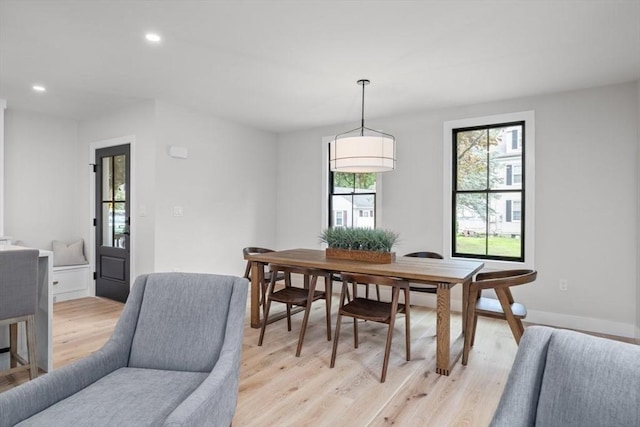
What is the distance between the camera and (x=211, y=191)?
196 inches

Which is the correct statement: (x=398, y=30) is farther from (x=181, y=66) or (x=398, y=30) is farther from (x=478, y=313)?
(x=478, y=313)

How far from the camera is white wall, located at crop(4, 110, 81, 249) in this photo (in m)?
4.73

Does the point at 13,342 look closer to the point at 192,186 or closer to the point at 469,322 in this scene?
the point at 192,186

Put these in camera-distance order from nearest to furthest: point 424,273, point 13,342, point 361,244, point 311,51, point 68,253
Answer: point 13,342, point 424,273, point 311,51, point 361,244, point 68,253

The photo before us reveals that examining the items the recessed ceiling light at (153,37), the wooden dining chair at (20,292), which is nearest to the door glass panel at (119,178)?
the recessed ceiling light at (153,37)

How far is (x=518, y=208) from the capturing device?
4203 mm

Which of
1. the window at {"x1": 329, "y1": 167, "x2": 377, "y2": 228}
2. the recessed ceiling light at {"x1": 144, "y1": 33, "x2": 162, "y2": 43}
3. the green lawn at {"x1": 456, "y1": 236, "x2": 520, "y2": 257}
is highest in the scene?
the recessed ceiling light at {"x1": 144, "y1": 33, "x2": 162, "y2": 43}

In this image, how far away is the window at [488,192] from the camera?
4211 mm

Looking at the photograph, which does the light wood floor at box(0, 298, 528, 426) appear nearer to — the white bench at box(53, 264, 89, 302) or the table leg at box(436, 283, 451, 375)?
the table leg at box(436, 283, 451, 375)

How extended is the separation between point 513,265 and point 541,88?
1.92m

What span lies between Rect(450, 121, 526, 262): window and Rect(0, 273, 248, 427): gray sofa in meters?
3.50

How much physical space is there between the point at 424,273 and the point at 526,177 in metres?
2.17

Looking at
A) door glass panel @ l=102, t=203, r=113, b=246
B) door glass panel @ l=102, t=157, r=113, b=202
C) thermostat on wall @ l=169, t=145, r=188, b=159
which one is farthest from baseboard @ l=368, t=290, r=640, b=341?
door glass panel @ l=102, t=157, r=113, b=202

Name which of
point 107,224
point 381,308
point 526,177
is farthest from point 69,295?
point 526,177
